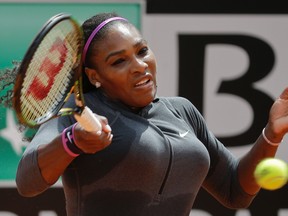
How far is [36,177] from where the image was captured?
2189 mm

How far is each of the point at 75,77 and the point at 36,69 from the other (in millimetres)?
145

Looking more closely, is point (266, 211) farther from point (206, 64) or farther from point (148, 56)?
point (148, 56)

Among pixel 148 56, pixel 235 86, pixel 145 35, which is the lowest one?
pixel 235 86

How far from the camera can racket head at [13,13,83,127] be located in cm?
203

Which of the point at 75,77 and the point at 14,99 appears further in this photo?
the point at 75,77

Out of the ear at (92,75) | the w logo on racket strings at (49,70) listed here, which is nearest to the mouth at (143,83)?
the ear at (92,75)

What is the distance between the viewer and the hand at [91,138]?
80.9 inches

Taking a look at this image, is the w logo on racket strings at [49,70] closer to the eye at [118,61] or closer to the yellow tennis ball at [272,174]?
the eye at [118,61]

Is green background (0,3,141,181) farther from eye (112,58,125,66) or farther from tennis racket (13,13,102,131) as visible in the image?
tennis racket (13,13,102,131)

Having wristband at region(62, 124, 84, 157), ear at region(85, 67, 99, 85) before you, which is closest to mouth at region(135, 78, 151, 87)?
ear at region(85, 67, 99, 85)

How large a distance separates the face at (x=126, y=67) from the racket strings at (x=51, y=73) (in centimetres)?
18

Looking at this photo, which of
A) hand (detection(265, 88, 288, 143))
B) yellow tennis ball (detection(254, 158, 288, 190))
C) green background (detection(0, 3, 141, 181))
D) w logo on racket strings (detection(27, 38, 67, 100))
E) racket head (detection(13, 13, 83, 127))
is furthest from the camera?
green background (detection(0, 3, 141, 181))

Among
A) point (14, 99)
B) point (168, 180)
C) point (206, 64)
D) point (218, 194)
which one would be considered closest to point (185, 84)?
point (206, 64)

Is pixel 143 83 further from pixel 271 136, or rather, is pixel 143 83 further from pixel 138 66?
pixel 271 136
